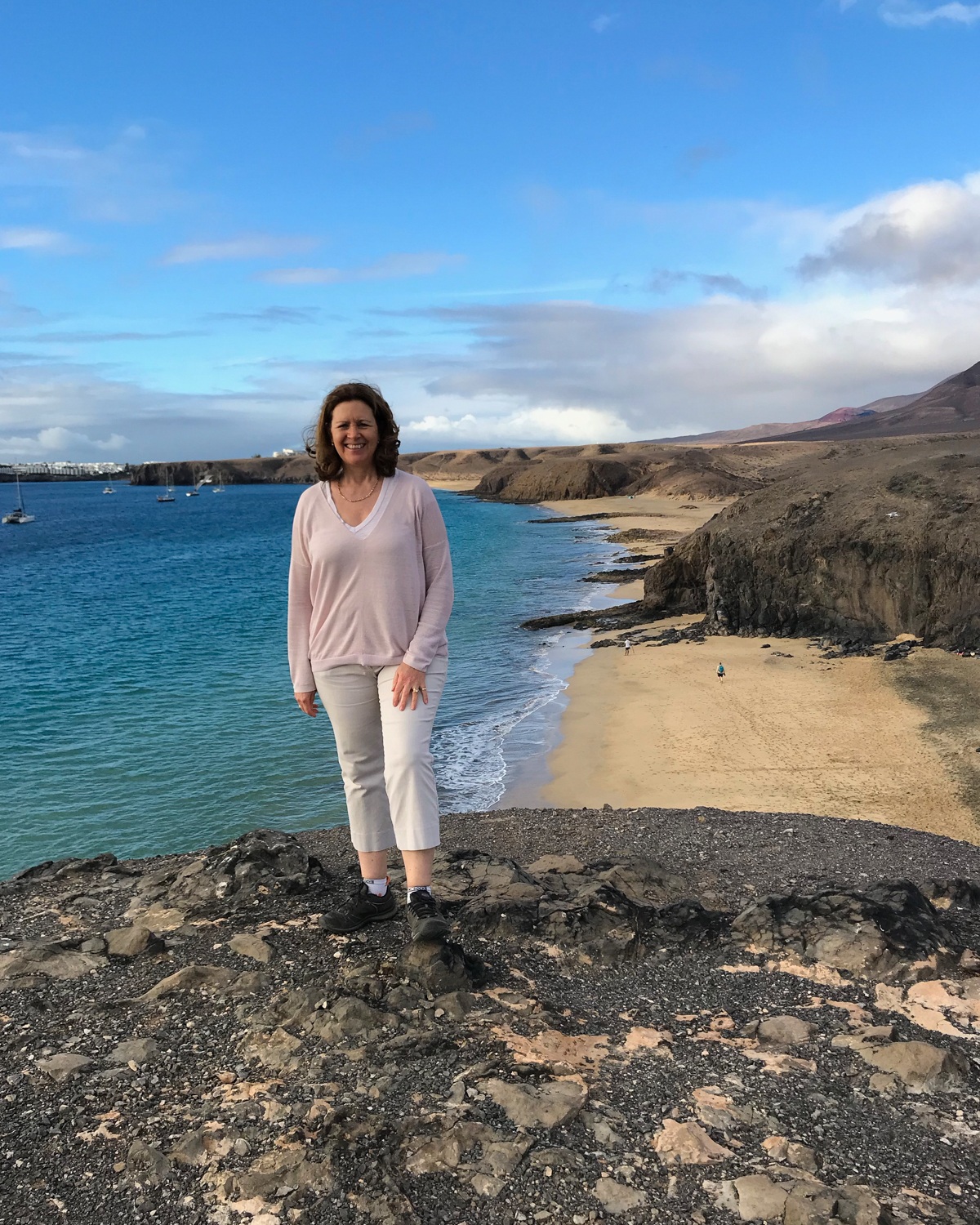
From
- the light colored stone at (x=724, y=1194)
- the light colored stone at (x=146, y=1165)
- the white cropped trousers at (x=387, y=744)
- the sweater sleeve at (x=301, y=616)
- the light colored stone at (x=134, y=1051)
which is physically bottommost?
the light colored stone at (x=724, y=1194)

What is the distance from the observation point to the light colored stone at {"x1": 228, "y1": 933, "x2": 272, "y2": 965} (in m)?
4.96

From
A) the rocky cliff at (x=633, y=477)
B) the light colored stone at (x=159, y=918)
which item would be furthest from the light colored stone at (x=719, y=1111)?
the rocky cliff at (x=633, y=477)

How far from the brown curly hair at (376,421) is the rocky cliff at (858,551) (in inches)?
842

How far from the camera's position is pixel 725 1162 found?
334 cm

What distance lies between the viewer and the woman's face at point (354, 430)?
14.6 ft

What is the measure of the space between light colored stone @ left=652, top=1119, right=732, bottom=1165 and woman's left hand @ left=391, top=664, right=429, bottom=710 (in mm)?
2207

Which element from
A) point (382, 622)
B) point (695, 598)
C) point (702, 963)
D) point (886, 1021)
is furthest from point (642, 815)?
point (695, 598)

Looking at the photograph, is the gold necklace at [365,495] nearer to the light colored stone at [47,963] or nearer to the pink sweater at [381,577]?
the pink sweater at [381,577]

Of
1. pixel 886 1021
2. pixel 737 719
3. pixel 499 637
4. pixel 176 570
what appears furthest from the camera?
pixel 176 570

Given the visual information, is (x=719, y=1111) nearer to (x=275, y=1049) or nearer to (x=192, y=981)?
(x=275, y=1049)

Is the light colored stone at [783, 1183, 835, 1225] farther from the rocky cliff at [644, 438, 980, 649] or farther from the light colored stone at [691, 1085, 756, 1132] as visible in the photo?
the rocky cliff at [644, 438, 980, 649]

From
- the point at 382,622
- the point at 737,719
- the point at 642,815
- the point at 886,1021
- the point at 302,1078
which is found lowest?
the point at 737,719

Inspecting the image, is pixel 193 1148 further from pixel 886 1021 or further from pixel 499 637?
pixel 499 637

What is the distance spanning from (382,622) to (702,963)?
2.72 meters
